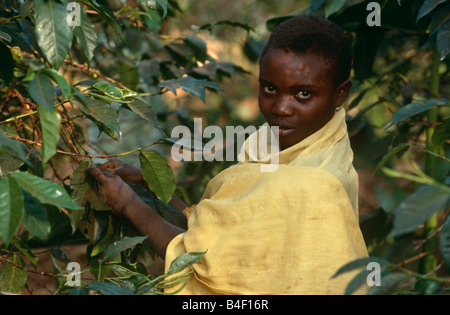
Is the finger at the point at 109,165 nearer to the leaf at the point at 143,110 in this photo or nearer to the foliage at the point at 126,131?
the foliage at the point at 126,131

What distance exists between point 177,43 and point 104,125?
1.08 metres

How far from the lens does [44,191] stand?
103cm

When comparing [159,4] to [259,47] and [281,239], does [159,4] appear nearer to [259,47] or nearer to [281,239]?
[281,239]

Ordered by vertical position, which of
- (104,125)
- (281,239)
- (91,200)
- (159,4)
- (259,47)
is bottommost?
(281,239)

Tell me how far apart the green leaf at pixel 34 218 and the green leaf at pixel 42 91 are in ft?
0.58

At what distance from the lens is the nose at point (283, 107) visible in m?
A: 1.35

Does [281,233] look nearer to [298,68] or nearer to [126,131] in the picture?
[298,68]

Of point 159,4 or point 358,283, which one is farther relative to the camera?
point 159,4

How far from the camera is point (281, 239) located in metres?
1.24

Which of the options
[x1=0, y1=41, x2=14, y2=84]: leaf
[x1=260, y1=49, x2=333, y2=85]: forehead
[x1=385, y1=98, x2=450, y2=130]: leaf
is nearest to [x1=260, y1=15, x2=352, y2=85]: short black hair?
[x1=260, y1=49, x2=333, y2=85]: forehead

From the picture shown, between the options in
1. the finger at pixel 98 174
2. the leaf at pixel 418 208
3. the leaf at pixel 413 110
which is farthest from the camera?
the leaf at pixel 413 110

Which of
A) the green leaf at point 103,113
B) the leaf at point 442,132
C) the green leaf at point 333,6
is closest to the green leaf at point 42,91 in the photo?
the green leaf at point 103,113

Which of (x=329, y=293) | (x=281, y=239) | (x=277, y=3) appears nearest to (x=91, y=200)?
(x=281, y=239)

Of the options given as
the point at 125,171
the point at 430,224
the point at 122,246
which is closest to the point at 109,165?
the point at 125,171
